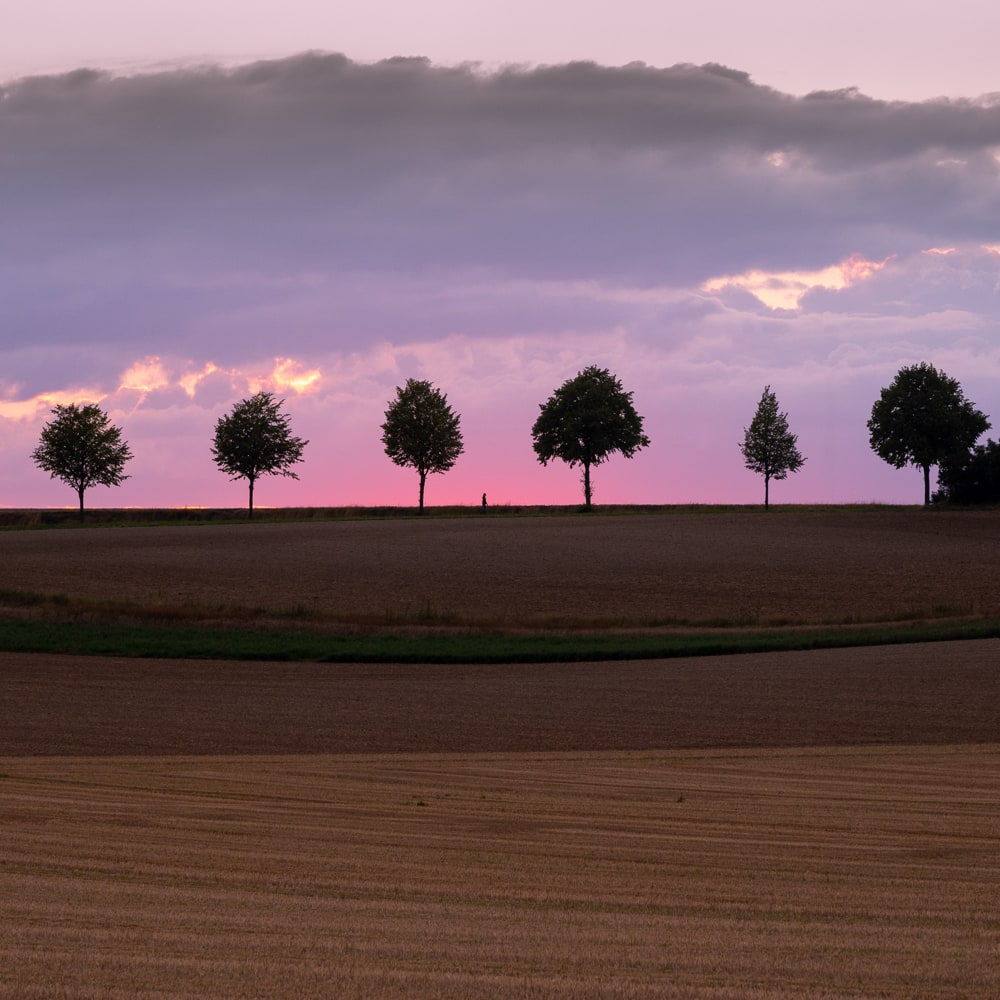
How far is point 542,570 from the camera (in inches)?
1885

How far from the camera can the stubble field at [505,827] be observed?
702 cm

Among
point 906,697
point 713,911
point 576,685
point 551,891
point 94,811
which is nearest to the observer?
point 713,911

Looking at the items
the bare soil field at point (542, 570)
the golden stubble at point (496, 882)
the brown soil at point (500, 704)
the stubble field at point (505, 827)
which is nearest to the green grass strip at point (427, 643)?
the brown soil at point (500, 704)

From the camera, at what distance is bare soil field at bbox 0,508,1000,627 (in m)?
39.9

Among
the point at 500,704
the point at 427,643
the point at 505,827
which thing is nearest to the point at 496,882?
the point at 505,827

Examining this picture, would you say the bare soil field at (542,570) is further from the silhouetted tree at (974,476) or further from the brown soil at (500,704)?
the silhouetted tree at (974,476)

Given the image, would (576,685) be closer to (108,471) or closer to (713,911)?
(713,911)

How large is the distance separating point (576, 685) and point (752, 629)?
40.3 feet

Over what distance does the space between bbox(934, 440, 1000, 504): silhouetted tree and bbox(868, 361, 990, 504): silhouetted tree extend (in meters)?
2.84

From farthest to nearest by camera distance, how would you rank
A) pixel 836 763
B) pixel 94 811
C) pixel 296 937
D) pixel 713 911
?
1. pixel 836 763
2. pixel 94 811
3. pixel 713 911
4. pixel 296 937

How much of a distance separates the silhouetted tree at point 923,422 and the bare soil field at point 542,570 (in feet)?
101

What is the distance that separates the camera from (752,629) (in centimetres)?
3672

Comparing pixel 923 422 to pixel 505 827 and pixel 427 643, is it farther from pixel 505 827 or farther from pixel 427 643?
pixel 505 827

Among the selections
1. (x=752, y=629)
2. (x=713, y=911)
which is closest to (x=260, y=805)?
(x=713, y=911)
